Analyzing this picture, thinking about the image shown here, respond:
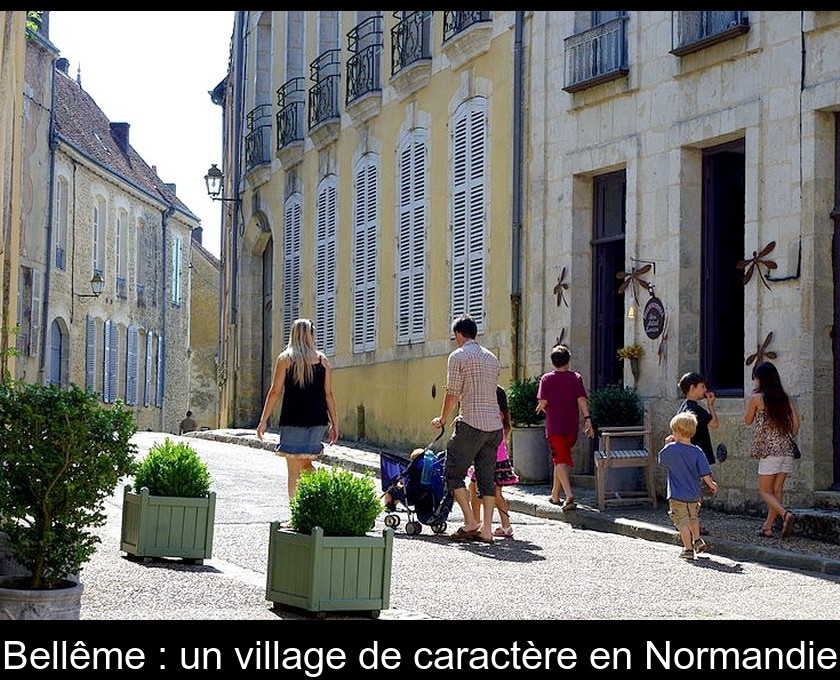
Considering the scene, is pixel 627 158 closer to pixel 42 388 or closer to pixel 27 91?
pixel 42 388

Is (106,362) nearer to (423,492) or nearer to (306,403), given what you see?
(306,403)

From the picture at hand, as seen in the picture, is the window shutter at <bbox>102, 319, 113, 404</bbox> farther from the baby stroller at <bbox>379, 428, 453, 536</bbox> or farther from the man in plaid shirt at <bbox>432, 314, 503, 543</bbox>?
the man in plaid shirt at <bbox>432, 314, 503, 543</bbox>

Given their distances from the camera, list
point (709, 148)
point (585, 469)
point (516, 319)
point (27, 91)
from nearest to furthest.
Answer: point (709, 148) < point (585, 469) < point (516, 319) < point (27, 91)

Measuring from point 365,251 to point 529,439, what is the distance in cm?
821

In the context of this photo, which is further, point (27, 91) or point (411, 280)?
point (27, 91)

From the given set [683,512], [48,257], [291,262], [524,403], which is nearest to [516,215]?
[524,403]

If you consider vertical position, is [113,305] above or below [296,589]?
above

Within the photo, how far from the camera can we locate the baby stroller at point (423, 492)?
12.3m

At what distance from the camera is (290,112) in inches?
1105
